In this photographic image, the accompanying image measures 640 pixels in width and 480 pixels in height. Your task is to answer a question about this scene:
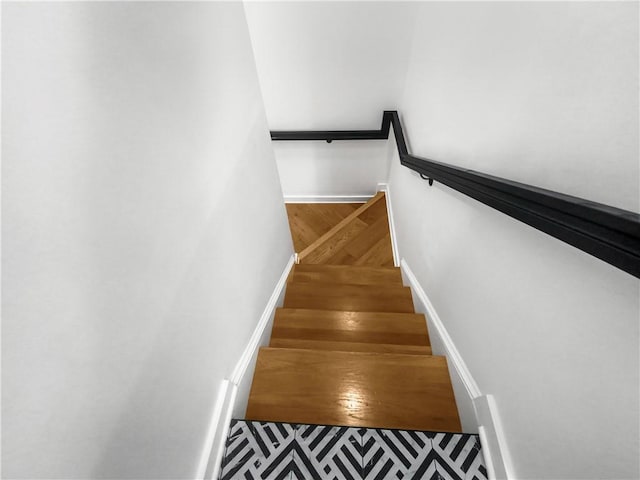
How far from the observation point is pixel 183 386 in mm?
853

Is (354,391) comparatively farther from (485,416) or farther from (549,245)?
(549,245)

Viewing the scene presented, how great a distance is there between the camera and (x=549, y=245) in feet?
2.42

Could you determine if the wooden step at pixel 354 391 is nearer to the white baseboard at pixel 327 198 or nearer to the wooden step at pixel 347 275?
the wooden step at pixel 347 275

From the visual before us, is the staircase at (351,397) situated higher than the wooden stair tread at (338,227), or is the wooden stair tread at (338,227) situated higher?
the wooden stair tread at (338,227)

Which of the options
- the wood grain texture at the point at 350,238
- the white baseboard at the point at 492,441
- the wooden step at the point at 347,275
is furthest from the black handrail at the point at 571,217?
the wood grain texture at the point at 350,238

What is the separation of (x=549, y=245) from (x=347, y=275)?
5.71 feet

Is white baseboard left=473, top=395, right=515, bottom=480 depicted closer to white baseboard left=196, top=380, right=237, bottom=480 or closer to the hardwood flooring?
the hardwood flooring

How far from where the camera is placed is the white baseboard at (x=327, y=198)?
3.77 meters

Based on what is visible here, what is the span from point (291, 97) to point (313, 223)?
4.78 ft

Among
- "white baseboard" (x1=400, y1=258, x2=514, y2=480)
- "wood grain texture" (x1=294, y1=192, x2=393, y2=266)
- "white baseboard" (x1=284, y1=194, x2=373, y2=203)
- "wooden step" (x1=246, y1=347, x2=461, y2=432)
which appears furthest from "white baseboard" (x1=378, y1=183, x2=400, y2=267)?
"wooden step" (x1=246, y1=347, x2=461, y2=432)

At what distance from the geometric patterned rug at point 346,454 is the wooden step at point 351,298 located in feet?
3.38

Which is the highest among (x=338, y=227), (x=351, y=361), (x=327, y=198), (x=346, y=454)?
(x=327, y=198)

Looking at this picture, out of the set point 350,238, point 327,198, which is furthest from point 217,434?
point 327,198

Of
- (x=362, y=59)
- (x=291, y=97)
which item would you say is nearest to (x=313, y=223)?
(x=291, y=97)
